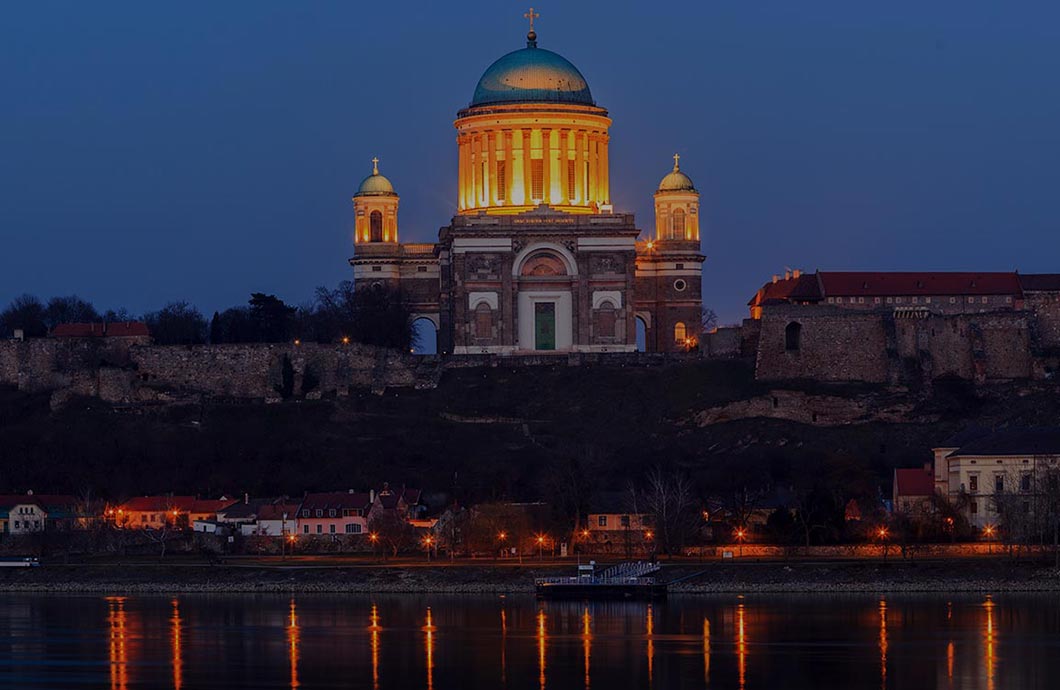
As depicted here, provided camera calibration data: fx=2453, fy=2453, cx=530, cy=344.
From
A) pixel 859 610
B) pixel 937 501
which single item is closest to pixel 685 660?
pixel 859 610

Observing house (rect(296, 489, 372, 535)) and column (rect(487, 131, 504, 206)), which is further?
column (rect(487, 131, 504, 206))

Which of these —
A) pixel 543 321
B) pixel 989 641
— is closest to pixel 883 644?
pixel 989 641

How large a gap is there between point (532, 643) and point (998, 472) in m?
21.3

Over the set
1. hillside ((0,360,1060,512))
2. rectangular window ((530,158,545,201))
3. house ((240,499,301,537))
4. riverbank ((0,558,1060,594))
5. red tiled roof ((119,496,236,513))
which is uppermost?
rectangular window ((530,158,545,201))

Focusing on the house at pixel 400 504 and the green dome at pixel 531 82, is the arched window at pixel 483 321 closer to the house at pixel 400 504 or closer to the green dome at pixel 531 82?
the green dome at pixel 531 82

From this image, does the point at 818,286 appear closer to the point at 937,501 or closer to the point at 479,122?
the point at 479,122

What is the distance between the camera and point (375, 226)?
100875 mm

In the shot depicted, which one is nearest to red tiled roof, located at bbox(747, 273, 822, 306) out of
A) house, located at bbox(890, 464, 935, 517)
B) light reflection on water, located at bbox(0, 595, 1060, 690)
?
house, located at bbox(890, 464, 935, 517)

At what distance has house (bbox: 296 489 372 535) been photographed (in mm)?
74300

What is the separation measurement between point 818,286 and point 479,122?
16.0m

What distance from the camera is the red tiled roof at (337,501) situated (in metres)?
74.9

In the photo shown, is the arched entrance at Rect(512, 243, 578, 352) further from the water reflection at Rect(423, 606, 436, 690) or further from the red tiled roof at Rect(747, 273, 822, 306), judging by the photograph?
the water reflection at Rect(423, 606, 436, 690)

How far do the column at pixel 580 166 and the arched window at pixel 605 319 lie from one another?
6610 mm

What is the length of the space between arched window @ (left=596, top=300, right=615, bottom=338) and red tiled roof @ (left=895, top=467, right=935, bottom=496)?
72.0ft
